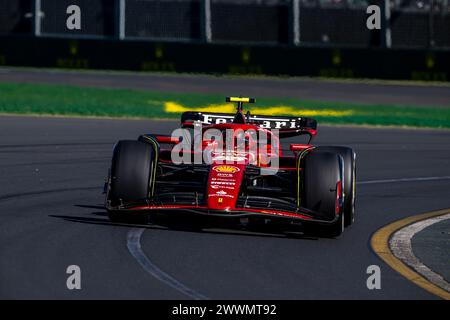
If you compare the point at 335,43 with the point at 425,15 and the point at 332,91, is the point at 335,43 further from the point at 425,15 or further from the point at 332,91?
the point at 332,91

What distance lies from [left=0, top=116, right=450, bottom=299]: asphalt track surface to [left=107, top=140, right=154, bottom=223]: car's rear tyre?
150 millimetres

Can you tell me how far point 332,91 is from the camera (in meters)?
34.5

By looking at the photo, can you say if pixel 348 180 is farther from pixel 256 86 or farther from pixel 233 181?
pixel 256 86

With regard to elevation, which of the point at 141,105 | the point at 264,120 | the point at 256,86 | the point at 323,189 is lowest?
the point at 323,189

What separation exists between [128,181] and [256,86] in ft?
77.7

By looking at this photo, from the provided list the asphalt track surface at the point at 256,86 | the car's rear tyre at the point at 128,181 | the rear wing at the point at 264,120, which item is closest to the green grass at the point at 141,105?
the asphalt track surface at the point at 256,86

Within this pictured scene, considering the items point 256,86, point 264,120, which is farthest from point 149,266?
point 256,86

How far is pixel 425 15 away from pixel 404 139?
1861cm

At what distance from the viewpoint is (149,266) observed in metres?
9.53

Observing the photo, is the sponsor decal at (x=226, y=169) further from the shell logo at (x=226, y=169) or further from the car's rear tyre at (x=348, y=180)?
the car's rear tyre at (x=348, y=180)

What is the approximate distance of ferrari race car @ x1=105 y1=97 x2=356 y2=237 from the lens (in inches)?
440

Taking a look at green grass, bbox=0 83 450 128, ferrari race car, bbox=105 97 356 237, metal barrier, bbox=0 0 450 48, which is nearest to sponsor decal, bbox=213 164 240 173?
ferrari race car, bbox=105 97 356 237

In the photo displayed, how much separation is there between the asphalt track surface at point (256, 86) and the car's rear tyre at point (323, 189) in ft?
67.3

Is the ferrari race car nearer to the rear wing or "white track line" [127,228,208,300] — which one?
"white track line" [127,228,208,300]
